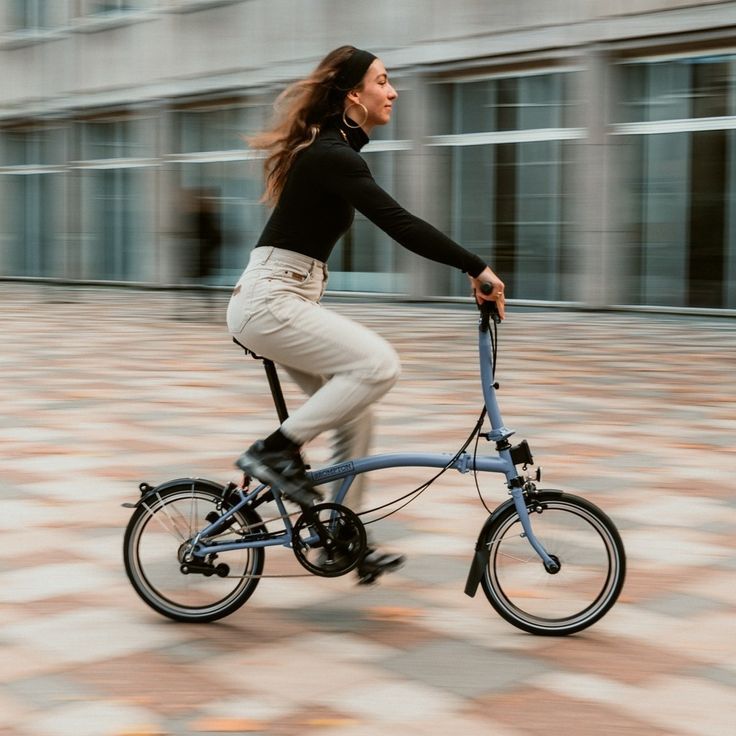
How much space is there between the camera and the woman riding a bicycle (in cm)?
424

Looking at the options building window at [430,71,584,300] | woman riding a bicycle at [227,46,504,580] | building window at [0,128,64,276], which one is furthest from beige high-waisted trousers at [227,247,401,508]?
building window at [0,128,64,276]

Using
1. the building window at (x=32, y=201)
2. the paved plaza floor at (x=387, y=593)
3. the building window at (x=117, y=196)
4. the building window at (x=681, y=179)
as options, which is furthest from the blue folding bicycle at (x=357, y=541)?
the building window at (x=32, y=201)

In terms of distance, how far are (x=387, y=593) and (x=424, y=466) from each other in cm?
67

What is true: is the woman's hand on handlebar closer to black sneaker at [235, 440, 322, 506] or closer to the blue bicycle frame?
the blue bicycle frame

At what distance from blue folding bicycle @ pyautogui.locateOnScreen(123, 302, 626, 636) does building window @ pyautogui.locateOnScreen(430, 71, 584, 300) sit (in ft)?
49.1

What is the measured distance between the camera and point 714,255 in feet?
58.1

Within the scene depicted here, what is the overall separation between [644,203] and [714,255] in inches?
47.5

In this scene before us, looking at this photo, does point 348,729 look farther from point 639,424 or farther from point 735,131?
point 735,131

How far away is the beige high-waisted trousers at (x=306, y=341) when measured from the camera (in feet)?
14.0

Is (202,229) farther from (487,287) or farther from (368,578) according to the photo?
(487,287)

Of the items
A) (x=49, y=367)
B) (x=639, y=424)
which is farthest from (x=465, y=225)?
(x=639, y=424)

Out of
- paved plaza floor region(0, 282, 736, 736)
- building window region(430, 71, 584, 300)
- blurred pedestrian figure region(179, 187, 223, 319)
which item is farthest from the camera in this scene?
building window region(430, 71, 584, 300)

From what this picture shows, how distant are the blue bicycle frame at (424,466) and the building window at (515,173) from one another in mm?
14909

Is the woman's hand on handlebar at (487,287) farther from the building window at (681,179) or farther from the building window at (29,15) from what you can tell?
the building window at (29,15)
